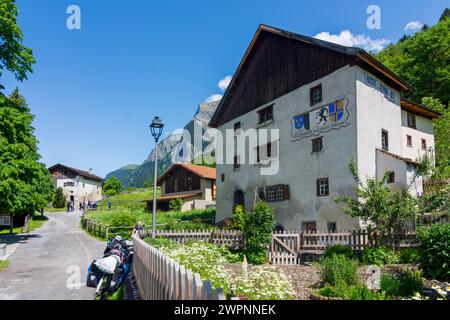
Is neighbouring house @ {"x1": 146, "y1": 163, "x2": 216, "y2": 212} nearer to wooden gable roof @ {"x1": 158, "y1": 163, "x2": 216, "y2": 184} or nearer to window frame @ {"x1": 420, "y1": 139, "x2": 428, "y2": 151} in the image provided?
wooden gable roof @ {"x1": 158, "y1": 163, "x2": 216, "y2": 184}

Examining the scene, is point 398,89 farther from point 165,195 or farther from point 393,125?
point 165,195

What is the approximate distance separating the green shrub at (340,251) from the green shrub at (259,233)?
2.63 m

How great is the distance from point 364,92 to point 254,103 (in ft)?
30.7

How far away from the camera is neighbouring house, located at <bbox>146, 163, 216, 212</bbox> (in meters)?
41.9

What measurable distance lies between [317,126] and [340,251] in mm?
8658

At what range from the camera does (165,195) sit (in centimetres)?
4856

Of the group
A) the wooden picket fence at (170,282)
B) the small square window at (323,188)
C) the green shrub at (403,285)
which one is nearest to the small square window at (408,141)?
the small square window at (323,188)

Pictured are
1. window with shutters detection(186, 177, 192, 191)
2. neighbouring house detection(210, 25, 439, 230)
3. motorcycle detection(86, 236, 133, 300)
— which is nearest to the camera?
motorcycle detection(86, 236, 133, 300)

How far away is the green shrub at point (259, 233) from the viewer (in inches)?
625

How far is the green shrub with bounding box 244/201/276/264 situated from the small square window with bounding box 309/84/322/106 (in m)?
8.62

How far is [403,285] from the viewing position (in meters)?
8.73

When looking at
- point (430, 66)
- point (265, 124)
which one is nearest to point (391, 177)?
point (265, 124)

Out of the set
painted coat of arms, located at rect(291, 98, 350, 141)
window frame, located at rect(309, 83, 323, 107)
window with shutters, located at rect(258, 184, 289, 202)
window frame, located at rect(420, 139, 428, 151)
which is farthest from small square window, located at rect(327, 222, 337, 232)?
window frame, located at rect(420, 139, 428, 151)

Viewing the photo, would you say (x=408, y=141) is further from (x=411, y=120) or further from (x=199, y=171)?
(x=199, y=171)
